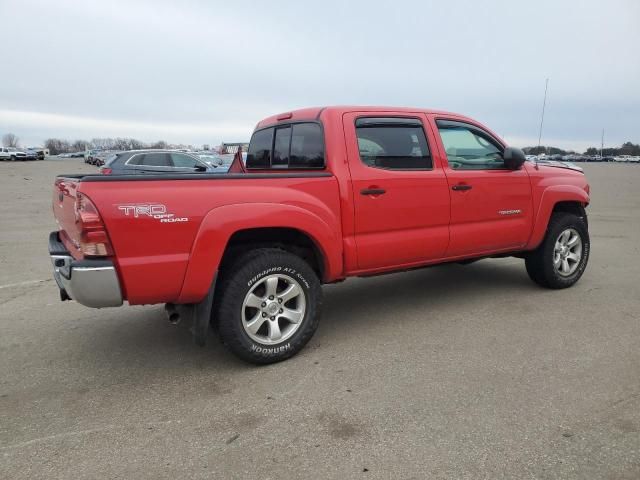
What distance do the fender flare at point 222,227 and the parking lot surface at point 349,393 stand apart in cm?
71

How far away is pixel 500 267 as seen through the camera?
6574mm

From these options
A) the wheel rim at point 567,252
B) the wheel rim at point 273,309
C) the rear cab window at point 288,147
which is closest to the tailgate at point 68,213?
the wheel rim at point 273,309

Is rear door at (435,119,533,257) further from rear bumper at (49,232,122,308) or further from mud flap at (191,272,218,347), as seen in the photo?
rear bumper at (49,232,122,308)

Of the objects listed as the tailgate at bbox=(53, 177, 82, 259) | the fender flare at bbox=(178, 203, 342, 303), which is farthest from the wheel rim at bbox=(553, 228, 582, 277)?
the tailgate at bbox=(53, 177, 82, 259)

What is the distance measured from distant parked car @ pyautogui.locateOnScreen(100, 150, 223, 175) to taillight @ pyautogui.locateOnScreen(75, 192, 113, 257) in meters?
12.7

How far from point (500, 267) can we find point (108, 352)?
485 centimetres

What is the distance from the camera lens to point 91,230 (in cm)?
294

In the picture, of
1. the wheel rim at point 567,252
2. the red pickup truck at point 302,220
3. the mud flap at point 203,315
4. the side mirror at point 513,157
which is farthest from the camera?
the wheel rim at point 567,252

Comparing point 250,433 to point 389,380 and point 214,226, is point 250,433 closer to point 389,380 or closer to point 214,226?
point 389,380

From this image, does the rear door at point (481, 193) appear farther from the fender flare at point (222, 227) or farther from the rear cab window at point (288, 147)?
the fender flare at point (222, 227)

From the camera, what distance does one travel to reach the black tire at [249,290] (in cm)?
341

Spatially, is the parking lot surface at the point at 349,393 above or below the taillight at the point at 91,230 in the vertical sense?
below

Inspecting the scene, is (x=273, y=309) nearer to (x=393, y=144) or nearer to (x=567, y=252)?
(x=393, y=144)

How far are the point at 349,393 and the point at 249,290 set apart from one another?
962 mm
